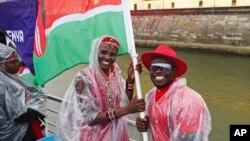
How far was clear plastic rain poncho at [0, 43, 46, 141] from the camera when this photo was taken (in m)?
2.30

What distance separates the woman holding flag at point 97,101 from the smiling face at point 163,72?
269 millimetres

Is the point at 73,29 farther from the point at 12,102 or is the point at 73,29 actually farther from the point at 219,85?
the point at 219,85

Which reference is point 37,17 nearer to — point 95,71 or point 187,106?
point 95,71

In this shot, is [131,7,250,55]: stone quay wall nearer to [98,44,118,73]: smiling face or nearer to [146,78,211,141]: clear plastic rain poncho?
[98,44,118,73]: smiling face

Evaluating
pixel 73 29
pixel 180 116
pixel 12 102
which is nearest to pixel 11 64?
pixel 12 102

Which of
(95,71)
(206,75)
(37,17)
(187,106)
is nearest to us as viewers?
(187,106)

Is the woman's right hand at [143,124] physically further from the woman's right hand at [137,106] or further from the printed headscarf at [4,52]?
the printed headscarf at [4,52]

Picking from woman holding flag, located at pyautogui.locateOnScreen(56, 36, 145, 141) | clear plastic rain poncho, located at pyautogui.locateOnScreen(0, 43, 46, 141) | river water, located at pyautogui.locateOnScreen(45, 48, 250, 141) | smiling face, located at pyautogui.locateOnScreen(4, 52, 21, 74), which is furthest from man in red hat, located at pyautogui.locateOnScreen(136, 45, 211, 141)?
river water, located at pyautogui.locateOnScreen(45, 48, 250, 141)

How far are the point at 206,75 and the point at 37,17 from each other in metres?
12.5

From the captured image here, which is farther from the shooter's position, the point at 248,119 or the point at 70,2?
the point at 248,119

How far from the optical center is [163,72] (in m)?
1.93

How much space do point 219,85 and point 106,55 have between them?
11157 millimetres

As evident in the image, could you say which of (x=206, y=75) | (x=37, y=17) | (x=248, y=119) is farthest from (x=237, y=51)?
(x=37, y=17)

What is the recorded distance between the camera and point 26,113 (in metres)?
2.36
